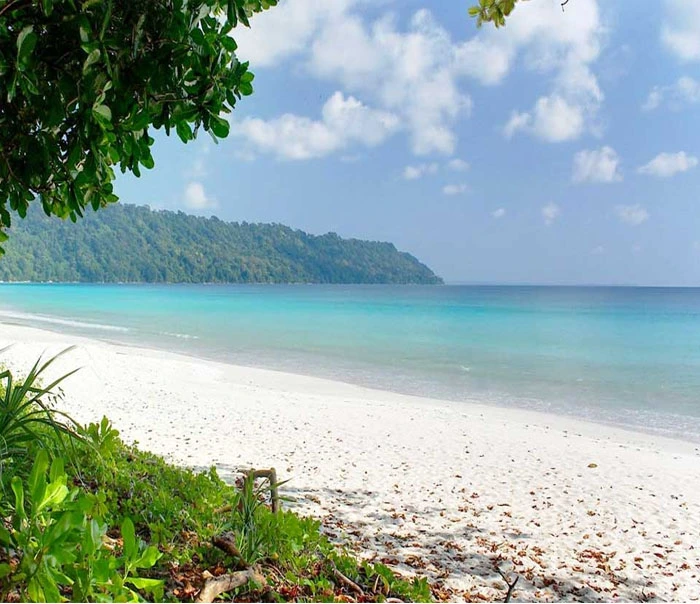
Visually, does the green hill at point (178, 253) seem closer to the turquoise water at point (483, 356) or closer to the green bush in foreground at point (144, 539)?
the turquoise water at point (483, 356)

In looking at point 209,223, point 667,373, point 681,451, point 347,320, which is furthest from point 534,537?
point 209,223

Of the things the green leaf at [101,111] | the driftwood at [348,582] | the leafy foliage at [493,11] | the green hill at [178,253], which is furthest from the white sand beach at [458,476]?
the green hill at [178,253]

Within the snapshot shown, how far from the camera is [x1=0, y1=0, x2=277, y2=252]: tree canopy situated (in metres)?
1.82

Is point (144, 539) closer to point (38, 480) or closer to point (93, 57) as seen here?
point (38, 480)

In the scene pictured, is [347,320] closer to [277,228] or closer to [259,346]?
[259,346]

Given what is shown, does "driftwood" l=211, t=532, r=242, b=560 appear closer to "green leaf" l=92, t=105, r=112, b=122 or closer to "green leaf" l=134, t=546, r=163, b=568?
"green leaf" l=134, t=546, r=163, b=568

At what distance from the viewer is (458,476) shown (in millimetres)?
7109

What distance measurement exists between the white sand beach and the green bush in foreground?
1473mm

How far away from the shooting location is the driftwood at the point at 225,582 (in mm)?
2189

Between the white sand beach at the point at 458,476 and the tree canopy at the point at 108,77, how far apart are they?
330 cm

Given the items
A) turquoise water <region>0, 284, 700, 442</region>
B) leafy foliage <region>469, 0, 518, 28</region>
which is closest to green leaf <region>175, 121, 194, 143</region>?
leafy foliage <region>469, 0, 518, 28</region>

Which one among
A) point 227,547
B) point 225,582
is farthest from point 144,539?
point 225,582

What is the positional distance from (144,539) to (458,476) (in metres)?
5.05

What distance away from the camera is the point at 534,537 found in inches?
208
